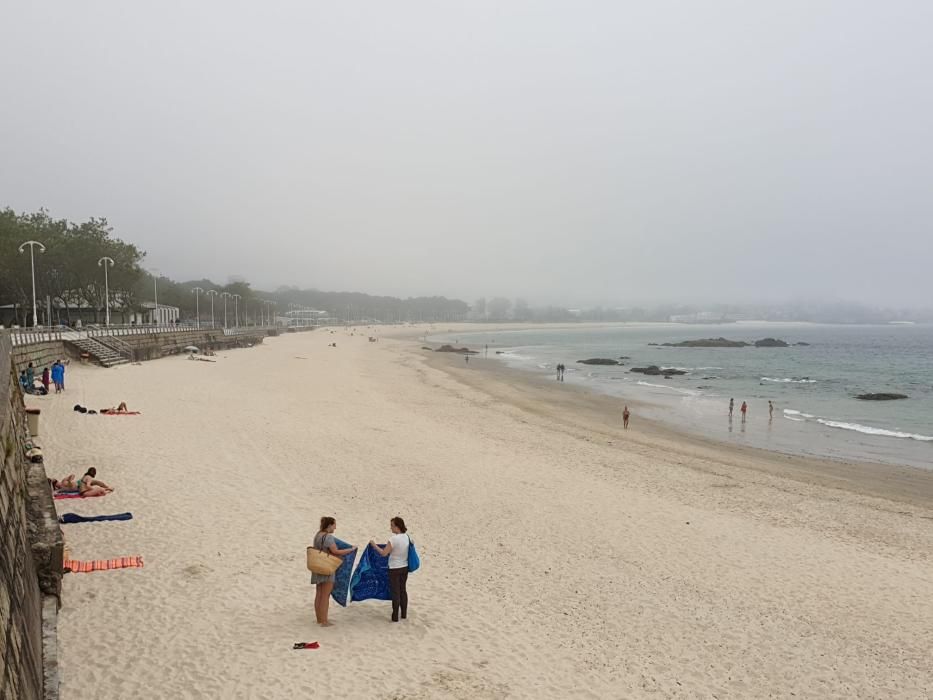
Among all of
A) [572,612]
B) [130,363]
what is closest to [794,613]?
[572,612]

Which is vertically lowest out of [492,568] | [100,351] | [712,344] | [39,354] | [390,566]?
[712,344]

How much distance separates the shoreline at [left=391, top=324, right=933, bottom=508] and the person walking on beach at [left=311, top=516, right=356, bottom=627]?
16.9 m

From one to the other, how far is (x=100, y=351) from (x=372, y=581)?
3689 centimetres

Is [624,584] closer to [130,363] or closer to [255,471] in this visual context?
[255,471]

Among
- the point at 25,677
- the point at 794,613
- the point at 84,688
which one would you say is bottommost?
the point at 794,613

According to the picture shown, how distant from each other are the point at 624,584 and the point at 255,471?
10.1 m

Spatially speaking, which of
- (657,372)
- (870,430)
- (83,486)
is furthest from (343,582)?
(657,372)

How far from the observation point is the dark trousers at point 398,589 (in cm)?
877

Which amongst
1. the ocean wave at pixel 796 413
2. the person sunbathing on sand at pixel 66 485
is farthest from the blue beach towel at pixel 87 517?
the ocean wave at pixel 796 413

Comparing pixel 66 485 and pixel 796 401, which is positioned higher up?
pixel 66 485

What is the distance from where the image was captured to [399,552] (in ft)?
28.4

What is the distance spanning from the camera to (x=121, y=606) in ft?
28.9

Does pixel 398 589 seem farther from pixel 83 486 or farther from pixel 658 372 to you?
pixel 658 372

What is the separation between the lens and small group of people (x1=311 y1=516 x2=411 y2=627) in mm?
8453
